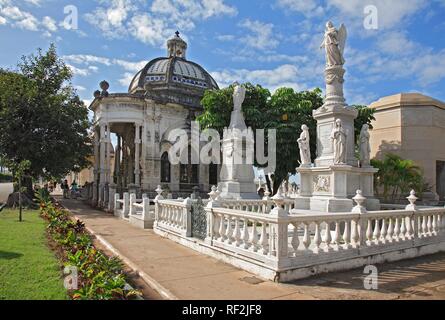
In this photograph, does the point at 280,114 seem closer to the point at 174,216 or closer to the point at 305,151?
the point at 305,151

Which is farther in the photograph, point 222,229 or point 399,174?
point 399,174

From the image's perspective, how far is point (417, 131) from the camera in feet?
73.1

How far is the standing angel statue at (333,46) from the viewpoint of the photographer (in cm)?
1123

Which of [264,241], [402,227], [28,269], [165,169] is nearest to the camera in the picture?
[28,269]

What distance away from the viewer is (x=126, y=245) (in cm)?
941

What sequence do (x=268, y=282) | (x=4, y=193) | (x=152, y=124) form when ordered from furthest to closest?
(x=4, y=193), (x=152, y=124), (x=268, y=282)

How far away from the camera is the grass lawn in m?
5.06

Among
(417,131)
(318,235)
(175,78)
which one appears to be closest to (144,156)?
(175,78)

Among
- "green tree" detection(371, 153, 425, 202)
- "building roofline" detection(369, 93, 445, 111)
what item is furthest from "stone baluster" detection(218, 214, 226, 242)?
"building roofline" detection(369, 93, 445, 111)

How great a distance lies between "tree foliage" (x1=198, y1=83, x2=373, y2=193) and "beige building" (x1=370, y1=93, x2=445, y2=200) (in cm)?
333

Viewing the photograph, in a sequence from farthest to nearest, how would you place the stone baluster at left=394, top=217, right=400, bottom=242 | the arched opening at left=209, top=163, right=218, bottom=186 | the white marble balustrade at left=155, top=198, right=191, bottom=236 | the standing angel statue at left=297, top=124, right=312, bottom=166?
the arched opening at left=209, top=163, right=218, bottom=186 → the standing angel statue at left=297, top=124, right=312, bottom=166 → the white marble balustrade at left=155, top=198, right=191, bottom=236 → the stone baluster at left=394, top=217, right=400, bottom=242

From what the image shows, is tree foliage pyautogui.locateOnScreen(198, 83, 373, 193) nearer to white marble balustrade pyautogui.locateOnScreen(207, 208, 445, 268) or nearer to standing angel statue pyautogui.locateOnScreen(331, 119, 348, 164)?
standing angel statue pyautogui.locateOnScreen(331, 119, 348, 164)

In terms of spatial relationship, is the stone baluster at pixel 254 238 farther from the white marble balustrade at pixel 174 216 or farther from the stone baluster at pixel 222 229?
the white marble balustrade at pixel 174 216

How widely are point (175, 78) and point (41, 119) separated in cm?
1501
